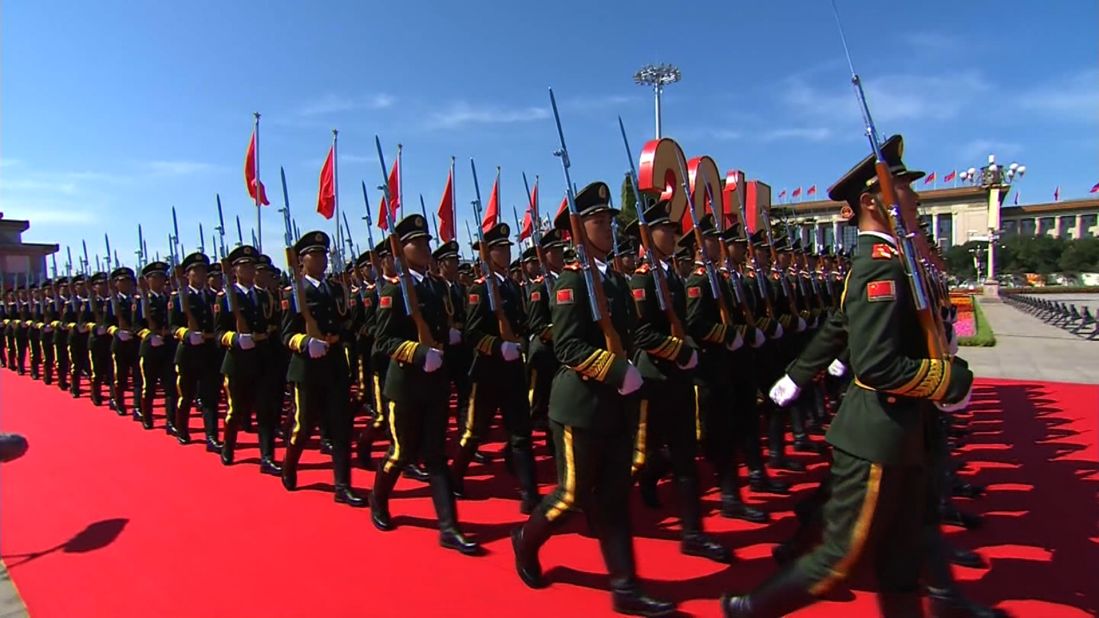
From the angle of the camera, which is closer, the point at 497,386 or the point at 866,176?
the point at 866,176

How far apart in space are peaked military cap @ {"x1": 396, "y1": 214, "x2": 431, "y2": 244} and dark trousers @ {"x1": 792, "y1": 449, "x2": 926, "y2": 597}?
302 centimetres

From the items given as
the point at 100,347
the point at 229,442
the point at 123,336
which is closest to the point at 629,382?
the point at 229,442

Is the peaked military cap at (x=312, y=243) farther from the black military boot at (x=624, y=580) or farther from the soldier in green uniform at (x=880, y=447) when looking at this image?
the soldier in green uniform at (x=880, y=447)

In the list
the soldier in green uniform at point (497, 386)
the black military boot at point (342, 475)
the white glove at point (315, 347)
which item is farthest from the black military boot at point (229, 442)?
the soldier in green uniform at point (497, 386)

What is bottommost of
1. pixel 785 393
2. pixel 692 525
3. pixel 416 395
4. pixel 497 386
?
pixel 692 525

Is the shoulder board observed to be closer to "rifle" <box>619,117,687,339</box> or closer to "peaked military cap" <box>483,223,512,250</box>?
"rifle" <box>619,117,687,339</box>

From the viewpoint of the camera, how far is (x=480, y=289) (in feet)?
18.6

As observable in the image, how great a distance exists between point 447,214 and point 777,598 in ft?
31.5

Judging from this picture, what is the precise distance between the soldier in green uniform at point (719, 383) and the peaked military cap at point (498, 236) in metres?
1.82

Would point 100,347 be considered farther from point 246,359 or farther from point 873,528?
point 873,528

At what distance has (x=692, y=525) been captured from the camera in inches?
159

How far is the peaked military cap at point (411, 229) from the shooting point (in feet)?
15.5

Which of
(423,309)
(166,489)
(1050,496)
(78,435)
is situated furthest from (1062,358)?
(78,435)

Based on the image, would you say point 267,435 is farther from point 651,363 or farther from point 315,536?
point 651,363
